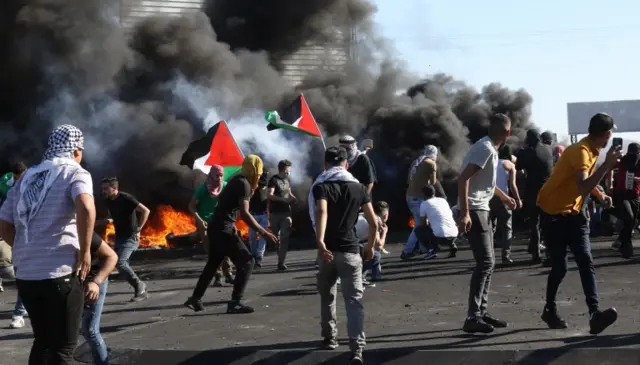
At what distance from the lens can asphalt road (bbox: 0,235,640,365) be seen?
254 inches

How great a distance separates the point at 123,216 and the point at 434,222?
14.7 feet

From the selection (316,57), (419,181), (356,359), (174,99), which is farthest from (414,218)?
(316,57)

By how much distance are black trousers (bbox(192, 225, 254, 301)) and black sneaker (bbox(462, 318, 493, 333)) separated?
2.61 metres

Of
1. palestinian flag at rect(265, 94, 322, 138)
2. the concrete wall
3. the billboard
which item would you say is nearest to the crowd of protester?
palestinian flag at rect(265, 94, 322, 138)

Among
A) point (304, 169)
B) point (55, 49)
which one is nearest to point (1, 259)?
point (304, 169)

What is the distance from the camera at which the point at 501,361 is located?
619 cm

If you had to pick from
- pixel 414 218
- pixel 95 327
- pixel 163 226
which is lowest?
pixel 163 226

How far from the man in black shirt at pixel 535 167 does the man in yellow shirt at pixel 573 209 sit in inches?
182

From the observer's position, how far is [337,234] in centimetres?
659

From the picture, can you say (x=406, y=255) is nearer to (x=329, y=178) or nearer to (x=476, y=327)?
(x=476, y=327)

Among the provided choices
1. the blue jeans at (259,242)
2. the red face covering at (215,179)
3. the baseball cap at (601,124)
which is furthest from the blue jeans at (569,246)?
the blue jeans at (259,242)

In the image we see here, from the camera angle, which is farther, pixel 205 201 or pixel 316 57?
pixel 316 57

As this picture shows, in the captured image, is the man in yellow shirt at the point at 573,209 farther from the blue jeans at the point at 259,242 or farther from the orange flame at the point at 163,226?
the orange flame at the point at 163,226

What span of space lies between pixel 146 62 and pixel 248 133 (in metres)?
4.81
